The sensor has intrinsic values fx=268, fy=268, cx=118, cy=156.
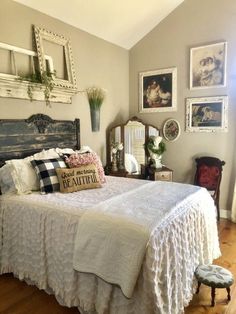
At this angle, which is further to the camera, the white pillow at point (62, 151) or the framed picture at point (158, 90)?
the framed picture at point (158, 90)

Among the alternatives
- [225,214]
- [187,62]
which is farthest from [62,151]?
[225,214]

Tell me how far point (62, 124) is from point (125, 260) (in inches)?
84.1

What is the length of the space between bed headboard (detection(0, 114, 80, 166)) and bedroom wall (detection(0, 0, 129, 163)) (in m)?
0.09

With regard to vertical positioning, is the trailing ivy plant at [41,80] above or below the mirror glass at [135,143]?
above

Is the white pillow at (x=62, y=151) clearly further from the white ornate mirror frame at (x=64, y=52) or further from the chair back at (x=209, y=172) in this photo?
the chair back at (x=209, y=172)

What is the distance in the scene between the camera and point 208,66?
153 inches

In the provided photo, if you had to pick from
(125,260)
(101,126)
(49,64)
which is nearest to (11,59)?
(49,64)

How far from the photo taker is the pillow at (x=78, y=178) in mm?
2557

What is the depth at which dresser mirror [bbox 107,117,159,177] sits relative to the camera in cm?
412

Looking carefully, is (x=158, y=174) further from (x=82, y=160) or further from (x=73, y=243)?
(x=73, y=243)

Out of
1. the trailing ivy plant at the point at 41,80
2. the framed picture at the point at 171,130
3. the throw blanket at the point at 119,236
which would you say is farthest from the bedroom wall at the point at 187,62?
the throw blanket at the point at 119,236

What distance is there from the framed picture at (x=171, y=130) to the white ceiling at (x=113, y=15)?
58.3 inches

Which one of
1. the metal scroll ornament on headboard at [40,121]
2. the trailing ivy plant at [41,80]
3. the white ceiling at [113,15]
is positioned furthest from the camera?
the white ceiling at [113,15]

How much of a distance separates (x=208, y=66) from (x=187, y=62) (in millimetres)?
331
